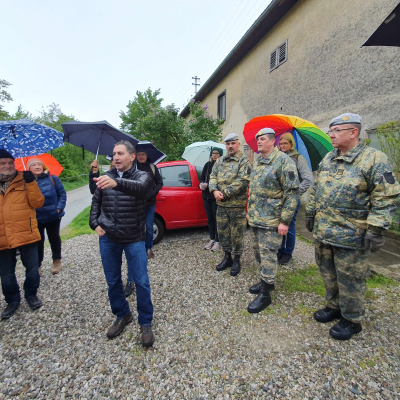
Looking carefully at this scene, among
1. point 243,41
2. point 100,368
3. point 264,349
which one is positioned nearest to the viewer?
point 100,368

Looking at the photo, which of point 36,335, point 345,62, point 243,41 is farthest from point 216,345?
point 243,41

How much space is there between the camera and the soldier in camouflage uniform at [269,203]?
2510 millimetres

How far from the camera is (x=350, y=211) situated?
2.00 metres

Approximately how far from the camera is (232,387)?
176 cm

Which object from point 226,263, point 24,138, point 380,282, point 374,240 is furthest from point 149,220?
point 380,282

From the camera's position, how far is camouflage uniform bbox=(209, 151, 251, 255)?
3.23m

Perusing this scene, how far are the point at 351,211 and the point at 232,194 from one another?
4.95ft

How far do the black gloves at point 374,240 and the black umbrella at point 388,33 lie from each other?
1570mm

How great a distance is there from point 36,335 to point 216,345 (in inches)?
72.5

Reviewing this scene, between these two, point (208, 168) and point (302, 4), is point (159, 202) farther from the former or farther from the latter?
point (302, 4)

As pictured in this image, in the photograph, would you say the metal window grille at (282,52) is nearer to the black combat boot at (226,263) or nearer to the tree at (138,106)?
the black combat boot at (226,263)

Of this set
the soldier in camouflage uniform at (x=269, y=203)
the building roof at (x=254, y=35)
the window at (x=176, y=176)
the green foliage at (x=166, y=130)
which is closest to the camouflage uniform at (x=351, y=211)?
the soldier in camouflage uniform at (x=269, y=203)

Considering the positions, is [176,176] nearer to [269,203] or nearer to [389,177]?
[269,203]

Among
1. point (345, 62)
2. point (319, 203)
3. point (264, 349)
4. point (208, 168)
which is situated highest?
point (345, 62)
